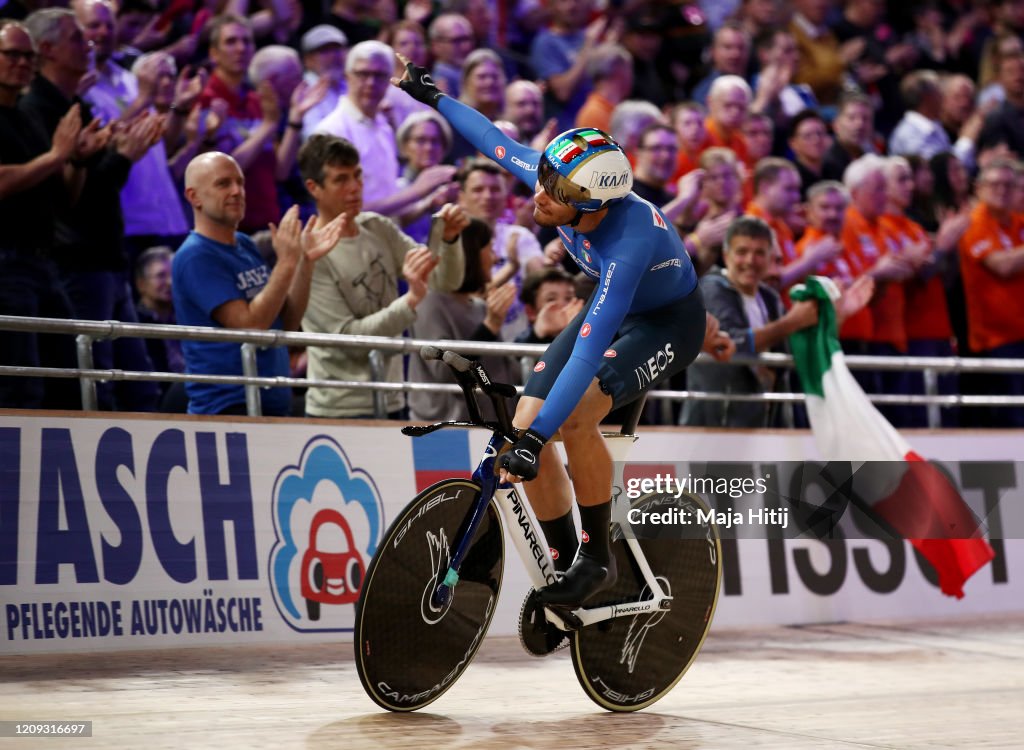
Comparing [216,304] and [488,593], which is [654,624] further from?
[216,304]

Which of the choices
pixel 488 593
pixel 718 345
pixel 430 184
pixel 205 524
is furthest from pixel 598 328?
pixel 430 184

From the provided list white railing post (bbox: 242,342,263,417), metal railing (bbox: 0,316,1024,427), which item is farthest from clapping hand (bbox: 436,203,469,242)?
white railing post (bbox: 242,342,263,417)

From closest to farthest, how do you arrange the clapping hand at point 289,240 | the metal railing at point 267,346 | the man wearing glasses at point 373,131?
the metal railing at point 267,346 → the clapping hand at point 289,240 → the man wearing glasses at point 373,131

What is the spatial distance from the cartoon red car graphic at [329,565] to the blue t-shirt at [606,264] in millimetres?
2211

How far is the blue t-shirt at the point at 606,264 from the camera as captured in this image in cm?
520

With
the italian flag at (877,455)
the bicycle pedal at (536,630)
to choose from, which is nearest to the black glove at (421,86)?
the bicycle pedal at (536,630)

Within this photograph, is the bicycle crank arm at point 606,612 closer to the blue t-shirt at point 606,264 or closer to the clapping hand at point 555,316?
the blue t-shirt at point 606,264

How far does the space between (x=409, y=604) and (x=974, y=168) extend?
9.97 m

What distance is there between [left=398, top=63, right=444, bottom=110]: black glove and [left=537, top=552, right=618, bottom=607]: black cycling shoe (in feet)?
6.61

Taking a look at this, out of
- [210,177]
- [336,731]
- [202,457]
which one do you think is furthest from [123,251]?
[336,731]

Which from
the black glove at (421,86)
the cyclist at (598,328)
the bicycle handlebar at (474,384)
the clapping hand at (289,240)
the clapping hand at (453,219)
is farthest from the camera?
the clapping hand at (453,219)

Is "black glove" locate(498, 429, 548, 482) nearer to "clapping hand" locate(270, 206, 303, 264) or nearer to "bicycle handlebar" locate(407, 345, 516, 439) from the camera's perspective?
"bicycle handlebar" locate(407, 345, 516, 439)

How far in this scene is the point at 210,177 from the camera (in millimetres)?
Answer: 7230

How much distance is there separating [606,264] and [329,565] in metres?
2.67
